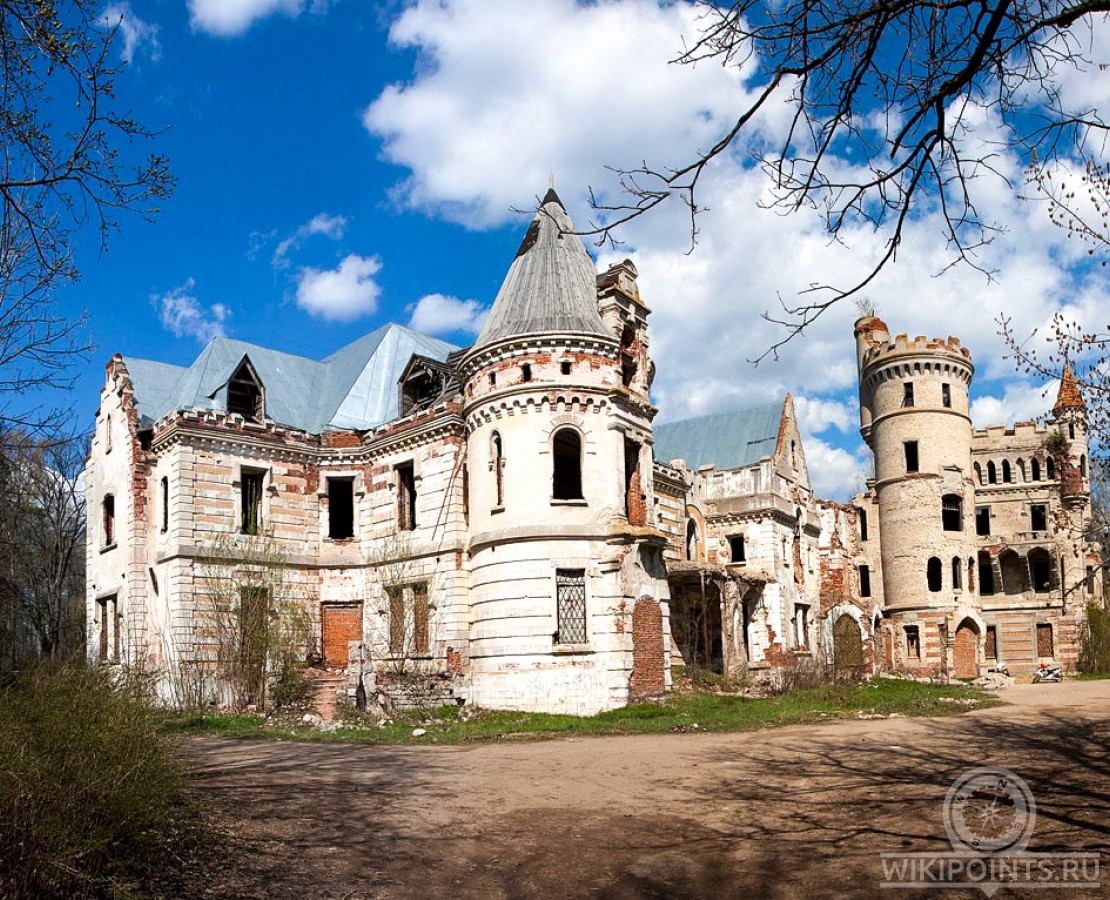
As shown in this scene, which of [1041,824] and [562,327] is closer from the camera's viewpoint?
[1041,824]

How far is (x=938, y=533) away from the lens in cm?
4741

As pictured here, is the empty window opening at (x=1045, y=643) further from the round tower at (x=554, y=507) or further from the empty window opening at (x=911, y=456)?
the round tower at (x=554, y=507)

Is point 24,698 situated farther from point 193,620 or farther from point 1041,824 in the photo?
point 193,620

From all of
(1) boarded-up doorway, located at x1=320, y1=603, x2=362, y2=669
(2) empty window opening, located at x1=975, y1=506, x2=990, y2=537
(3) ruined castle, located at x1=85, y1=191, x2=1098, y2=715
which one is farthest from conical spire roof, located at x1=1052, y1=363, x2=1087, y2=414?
(2) empty window opening, located at x1=975, y1=506, x2=990, y2=537

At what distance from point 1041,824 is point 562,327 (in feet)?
61.4

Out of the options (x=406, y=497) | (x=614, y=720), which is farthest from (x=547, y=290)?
(x=614, y=720)

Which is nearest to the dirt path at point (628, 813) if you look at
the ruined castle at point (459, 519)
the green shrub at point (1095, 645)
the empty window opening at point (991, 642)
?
the ruined castle at point (459, 519)

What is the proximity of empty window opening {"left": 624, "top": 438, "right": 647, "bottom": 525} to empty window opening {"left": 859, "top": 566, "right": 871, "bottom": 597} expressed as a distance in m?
26.2

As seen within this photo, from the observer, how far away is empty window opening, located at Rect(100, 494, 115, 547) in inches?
1275

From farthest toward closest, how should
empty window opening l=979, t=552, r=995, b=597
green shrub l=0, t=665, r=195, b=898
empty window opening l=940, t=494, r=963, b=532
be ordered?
empty window opening l=979, t=552, r=995, b=597
empty window opening l=940, t=494, r=963, b=532
green shrub l=0, t=665, r=195, b=898

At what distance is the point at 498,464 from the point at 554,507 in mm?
2183

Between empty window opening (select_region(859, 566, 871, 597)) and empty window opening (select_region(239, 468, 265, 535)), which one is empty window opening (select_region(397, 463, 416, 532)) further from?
empty window opening (select_region(859, 566, 871, 597))

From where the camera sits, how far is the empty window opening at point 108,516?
3238cm

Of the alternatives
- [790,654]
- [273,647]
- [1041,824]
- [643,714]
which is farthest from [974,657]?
[1041,824]
